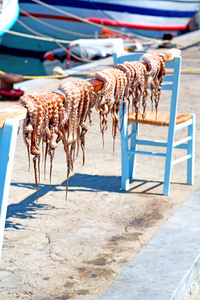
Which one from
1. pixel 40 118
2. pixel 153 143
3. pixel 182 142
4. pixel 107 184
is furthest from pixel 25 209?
pixel 40 118

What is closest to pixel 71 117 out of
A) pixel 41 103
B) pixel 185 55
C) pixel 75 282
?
pixel 41 103

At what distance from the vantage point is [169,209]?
14.3ft

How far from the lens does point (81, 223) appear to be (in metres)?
4.09

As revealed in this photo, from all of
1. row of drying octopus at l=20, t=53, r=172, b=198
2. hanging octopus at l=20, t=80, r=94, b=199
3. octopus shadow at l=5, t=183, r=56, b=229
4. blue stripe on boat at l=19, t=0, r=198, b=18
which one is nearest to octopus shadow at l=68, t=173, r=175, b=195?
octopus shadow at l=5, t=183, r=56, b=229

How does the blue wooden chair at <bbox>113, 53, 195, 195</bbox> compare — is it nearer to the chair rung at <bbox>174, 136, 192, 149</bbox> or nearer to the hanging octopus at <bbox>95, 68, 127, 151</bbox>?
the chair rung at <bbox>174, 136, 192, 149</bbox>

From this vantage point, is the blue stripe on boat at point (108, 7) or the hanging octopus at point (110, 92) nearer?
the hanging octopus at point (110, 92)

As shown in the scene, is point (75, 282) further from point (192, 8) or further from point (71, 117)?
point (192, 8)

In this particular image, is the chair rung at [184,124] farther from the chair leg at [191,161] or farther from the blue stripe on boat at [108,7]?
the blue stripe on boat at [108,7]

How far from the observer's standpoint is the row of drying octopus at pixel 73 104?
8.19ft

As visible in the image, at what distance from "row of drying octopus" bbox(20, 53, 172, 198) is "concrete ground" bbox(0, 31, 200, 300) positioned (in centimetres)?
75

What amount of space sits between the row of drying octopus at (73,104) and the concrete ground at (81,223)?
75 cm

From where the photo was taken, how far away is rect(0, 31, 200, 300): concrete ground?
3225 millimetres

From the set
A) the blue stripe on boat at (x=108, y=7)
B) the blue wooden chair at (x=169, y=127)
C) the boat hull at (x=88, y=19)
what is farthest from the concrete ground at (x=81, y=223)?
the blue stripe on boat at (x=108, y=7)

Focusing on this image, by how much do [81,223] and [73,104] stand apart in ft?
5.18
